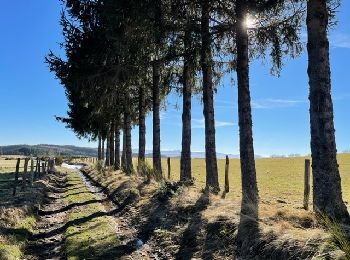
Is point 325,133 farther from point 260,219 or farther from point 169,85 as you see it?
point 169,85

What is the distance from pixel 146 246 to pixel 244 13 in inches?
288

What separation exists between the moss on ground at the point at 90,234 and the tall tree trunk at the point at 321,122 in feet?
14.7

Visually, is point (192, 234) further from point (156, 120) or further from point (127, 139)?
point (127, 139)

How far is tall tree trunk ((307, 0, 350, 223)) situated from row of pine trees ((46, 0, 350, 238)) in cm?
2

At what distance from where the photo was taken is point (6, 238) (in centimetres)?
981

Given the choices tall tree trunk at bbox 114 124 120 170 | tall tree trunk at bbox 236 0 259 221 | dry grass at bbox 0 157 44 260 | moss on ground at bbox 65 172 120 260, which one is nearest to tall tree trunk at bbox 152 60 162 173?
moss on ground at bbox 65 172 120 260

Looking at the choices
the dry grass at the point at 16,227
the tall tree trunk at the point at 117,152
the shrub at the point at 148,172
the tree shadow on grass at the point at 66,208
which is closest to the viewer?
the dry grass at the point at 16,227

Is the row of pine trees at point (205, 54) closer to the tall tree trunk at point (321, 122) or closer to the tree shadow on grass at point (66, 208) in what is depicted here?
the tall tree trunk at point (321, 122)

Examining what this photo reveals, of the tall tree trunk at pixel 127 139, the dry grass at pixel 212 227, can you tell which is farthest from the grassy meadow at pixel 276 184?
the dry grass at pixel 212 227

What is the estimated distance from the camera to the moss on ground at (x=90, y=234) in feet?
30.6

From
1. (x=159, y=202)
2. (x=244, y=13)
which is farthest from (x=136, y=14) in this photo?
(x=159, y=202)

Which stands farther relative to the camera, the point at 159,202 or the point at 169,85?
the point at 169,85

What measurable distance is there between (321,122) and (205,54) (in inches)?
276

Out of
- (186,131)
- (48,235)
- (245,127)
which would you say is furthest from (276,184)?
(48,235)
